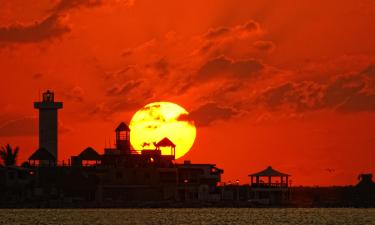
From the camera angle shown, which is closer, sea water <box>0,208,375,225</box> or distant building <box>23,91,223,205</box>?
sea water <box>0,208,375,225</box>

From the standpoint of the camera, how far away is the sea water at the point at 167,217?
154 m

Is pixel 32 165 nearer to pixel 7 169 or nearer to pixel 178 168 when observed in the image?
pixel 7 169

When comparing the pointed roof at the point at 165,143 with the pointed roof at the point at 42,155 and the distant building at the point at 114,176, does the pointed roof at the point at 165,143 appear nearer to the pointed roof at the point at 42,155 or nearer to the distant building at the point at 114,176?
the distant building at the point at 114,176

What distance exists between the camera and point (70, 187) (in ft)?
613

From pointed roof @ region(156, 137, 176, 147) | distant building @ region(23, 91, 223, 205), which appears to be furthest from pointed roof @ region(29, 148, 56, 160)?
pointed roof @ region(156, 137, 176, 147)

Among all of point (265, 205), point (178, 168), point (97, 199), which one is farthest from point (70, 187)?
point (265, 205)

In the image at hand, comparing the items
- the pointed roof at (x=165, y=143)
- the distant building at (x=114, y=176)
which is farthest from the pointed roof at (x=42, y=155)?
the pointed roof at (x=165, y=143)

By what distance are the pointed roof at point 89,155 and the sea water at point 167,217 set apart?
7.81 meters

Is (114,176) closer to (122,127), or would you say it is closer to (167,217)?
(122,127)

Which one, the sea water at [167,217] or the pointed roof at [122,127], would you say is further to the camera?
the pointed roof at [122,127]

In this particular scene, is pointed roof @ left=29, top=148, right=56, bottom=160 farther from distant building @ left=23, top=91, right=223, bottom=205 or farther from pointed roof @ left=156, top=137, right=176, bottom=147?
pointed roof @ left=156, top=137, right=176, bottom=147

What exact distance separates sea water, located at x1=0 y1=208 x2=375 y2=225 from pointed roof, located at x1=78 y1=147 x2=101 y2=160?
25.6ft

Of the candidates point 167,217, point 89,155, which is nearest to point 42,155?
point 89,155

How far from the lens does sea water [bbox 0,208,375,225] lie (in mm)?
153875
